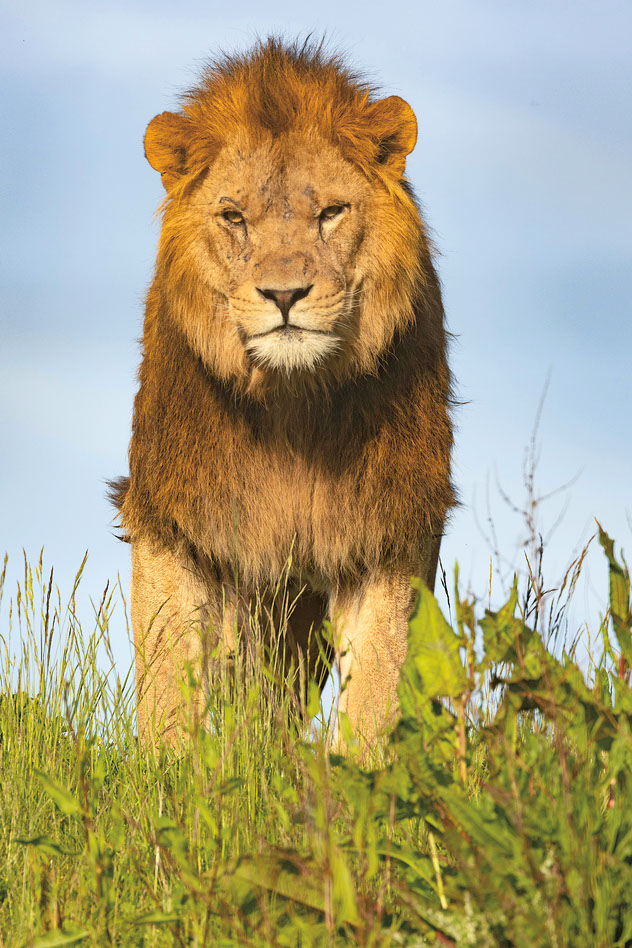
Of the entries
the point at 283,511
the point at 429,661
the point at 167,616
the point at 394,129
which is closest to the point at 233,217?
the point at 394,129

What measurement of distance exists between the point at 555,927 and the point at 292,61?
3.57 metres

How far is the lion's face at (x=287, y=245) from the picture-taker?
364 centimetres

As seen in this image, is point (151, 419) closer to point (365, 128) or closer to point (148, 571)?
point (148, 571)

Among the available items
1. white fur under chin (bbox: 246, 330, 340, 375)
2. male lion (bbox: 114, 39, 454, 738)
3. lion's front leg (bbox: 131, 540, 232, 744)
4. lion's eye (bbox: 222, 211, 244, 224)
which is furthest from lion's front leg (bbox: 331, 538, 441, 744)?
lion's eye (bbox: 222, 211, 244, 224)

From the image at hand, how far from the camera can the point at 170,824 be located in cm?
213

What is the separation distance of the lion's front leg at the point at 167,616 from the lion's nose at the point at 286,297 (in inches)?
54.8

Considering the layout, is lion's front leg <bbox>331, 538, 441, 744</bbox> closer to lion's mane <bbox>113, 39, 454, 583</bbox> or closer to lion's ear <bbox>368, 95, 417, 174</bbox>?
lion's mane <bbox>113, 39, 454, 583</bbox>

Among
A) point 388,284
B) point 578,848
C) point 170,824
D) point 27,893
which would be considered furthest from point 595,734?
point 388,284

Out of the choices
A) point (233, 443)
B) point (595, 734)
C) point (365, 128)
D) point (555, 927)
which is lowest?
point (555, 927)

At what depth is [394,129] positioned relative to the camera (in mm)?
4133

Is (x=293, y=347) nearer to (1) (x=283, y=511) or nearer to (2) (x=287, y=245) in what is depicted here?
(2) (x=287, y=245)

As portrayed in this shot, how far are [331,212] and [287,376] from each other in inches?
24.6

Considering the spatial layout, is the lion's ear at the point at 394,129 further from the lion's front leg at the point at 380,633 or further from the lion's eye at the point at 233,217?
the lion's front leg at the point at 380,633

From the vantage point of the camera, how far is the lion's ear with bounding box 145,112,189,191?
4113mm
